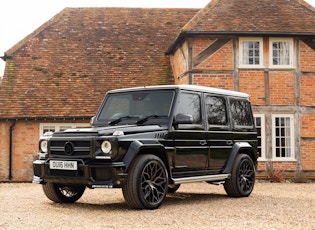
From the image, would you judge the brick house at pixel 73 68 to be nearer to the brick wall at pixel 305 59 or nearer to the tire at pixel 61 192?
the brick wall at pixel 305 59

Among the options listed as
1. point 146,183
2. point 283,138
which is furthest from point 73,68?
point 146,183

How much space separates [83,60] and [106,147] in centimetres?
1310

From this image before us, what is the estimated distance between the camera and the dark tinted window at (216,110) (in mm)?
9492

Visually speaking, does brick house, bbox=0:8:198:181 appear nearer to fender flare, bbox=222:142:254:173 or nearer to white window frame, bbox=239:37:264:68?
white window frame, bbox=239:37:264:68

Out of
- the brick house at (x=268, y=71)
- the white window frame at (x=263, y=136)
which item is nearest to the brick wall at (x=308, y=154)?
the brick house at (x=268, y=71)

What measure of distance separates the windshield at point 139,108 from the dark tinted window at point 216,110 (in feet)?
3.42

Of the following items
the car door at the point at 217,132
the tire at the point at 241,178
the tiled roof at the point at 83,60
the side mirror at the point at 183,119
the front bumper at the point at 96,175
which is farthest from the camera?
the tiled roof at the point at 83,60

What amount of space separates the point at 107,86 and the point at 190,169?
35.8 feet

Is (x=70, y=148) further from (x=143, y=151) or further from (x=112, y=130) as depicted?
(x=143, y=151)

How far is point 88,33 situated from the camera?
21.6 m

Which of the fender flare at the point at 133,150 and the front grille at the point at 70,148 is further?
the front grille at the point at 70,148

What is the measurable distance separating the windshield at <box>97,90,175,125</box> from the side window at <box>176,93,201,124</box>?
211 mm

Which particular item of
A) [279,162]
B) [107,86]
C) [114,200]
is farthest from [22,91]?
[114,200]

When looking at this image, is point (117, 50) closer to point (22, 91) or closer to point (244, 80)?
point (22, 91)
